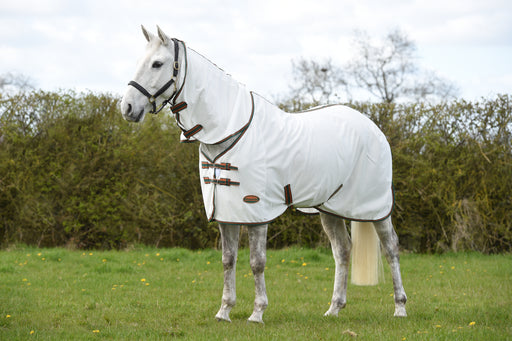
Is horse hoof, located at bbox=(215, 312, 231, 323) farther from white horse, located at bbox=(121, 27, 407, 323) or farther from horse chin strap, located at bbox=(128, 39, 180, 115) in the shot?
horse chin strap, located at bbox=(128, 39, 180, 115)

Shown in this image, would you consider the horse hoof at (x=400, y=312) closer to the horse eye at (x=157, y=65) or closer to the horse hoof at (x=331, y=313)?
the horse hoof at (x=331, y=313)

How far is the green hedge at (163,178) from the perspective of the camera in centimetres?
987

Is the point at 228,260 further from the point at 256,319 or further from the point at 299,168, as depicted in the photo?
the point at 299,168

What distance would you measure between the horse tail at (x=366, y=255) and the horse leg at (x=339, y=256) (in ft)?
0.38

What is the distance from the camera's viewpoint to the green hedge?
9867 millimetres

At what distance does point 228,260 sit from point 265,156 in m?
1.00

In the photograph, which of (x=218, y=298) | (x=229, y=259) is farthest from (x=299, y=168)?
(x=218, y=298)

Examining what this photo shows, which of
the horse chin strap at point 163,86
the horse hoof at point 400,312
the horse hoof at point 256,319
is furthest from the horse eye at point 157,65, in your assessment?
the horse hoof at point 400,312

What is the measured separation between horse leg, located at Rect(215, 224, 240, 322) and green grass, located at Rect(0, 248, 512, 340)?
0.18 m

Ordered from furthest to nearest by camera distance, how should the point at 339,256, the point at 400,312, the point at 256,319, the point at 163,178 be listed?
the point at 163,178 → the point at 339,256 → the point at 400,312 → the point at 256,319

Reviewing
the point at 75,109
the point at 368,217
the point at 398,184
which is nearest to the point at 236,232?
the point at 368,217

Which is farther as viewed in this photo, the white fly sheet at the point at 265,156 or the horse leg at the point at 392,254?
the horse leg at the point at 392,254

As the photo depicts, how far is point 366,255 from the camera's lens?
5.68 metres

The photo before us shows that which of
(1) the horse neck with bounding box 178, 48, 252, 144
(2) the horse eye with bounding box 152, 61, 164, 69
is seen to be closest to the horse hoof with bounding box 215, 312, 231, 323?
(1) the horse neck with bounding box 178, 48, 252, 144
